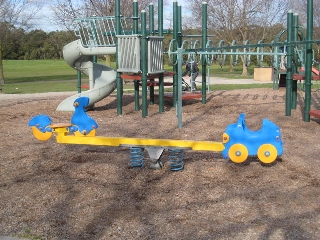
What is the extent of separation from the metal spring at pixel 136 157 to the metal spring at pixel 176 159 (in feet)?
1.30

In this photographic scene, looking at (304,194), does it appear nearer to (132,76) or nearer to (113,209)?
(113,209)

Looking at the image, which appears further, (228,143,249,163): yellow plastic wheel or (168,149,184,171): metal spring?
(168,149,184,171): metal spring

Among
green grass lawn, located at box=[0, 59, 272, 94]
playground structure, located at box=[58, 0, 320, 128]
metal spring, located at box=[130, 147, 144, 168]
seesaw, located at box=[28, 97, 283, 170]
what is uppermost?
playground structure, located at box=[58, 0, 320, 128]

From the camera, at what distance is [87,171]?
19.2 feet

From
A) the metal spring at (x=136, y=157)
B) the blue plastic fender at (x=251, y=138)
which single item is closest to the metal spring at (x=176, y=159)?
the metal spring at (x=136, y=157)

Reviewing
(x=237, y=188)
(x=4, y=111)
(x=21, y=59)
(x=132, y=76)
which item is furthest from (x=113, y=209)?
(x=21, y=59)

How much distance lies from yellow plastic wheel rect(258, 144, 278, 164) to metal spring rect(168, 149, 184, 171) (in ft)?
3.19

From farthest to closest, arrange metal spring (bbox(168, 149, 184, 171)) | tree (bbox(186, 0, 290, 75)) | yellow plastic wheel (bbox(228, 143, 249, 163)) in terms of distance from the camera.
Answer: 1. tree (bbox(186, 0, 290, 75))
2. metal spring (bbox(168, 149, 184, 171))
3. yellow plastic wheel (bbox(228, 143, 249, 163))

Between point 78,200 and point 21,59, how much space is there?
64.4m

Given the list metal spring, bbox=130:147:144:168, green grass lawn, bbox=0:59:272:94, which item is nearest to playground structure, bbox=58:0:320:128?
metal spring, bbox=130:147:144:168

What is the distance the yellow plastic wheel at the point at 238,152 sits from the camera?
557 centimetres

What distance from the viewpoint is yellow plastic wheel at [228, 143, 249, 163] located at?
18.3 ft

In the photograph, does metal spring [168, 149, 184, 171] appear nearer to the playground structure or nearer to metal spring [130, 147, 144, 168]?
metal spring [130, 147, 144, 168]

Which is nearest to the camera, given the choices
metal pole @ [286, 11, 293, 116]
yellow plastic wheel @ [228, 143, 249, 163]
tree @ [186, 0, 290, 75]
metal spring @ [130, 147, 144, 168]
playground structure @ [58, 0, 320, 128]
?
yellow plastic wheel @ [228, 143, 249, 163]
